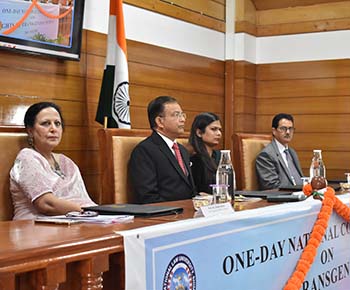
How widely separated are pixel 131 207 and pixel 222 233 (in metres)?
0.40

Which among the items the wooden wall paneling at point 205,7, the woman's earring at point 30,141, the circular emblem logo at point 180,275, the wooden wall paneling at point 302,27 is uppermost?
the wooden wall paneling at point 205,7

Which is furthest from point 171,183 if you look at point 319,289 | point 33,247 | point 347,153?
point 347,153

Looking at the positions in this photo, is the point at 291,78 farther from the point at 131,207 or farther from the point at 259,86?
the point at 131,207

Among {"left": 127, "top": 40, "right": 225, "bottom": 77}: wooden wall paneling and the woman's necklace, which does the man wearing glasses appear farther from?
the woman's necklace

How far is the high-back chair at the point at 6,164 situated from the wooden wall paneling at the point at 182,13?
1.92 meters

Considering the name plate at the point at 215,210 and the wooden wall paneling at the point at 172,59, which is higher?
the wooden wall paneling at the point at 172,59

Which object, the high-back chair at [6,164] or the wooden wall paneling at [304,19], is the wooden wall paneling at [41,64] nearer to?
the high-back chair at [6,164]

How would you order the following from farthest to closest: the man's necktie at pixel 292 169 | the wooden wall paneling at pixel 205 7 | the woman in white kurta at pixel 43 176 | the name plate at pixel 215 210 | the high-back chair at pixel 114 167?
the wooden wall paneling at pixel 205 7 < the man's necktie at pixel 292 169 < the high-back chair at pixel 114 167 < the woman in white kurta at pixel 43 176 < the name plate at pixel 215 210

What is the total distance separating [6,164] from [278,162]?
82.5 inches

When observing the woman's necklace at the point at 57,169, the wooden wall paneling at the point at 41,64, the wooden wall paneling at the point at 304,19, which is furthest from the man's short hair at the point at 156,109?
the wooden wall paneling at the point at 304,19

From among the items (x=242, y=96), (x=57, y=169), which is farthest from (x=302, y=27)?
(x=57, y=169)

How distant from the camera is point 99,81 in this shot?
400 centimetres

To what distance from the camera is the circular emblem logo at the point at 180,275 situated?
1.56 m

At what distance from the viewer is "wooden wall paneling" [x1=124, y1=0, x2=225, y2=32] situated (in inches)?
176
